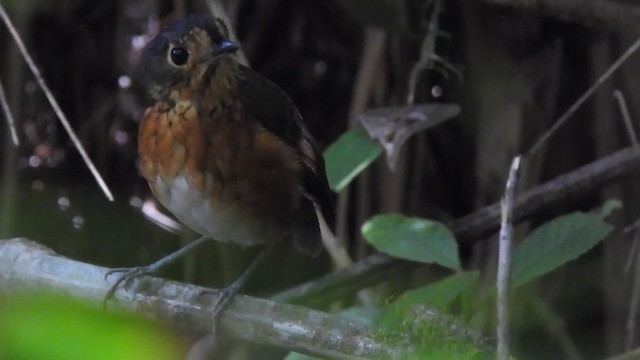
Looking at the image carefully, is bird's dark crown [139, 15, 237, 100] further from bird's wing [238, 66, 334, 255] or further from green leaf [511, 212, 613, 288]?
green leaf [511, 212, 613, 288]

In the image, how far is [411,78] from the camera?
2.08m

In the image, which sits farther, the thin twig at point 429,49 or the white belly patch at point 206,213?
the thin twig at point 429,49

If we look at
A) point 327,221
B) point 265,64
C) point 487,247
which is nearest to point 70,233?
point 265,64

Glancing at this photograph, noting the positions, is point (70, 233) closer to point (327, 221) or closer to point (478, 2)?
point (327, 221)

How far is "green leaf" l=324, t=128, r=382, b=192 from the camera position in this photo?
Answer: 1.77m

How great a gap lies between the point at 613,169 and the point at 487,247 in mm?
380

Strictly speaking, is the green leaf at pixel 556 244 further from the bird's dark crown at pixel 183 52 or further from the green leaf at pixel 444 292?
the bird's dark crown at pixel 183 52

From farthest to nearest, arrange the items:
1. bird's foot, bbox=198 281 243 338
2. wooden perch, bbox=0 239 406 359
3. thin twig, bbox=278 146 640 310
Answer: thin twig, bbox=278 146 640 310 → bird's foot, bbox=198 281 243 338 → wooden perch, bbox=0 239 406 359

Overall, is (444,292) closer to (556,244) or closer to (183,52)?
(556,244)

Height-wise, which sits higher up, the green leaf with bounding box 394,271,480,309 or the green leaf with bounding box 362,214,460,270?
the green leaf with bounding box 362,214,460,270

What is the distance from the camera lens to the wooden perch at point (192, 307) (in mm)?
1245

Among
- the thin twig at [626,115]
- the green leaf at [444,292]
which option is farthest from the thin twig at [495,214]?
the green leaf at [444,292]

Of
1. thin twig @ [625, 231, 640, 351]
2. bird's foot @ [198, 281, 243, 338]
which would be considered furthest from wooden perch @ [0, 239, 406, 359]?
thin twig @ [625, 231, 640, 351]

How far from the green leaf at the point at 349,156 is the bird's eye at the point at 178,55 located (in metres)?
0.37
